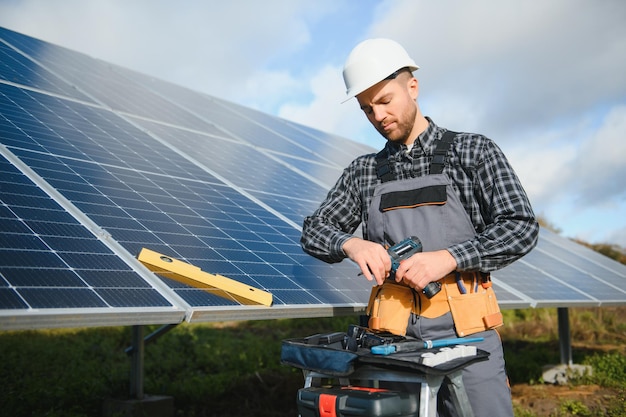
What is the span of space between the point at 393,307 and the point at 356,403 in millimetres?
797

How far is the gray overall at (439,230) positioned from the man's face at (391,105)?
0.23 m

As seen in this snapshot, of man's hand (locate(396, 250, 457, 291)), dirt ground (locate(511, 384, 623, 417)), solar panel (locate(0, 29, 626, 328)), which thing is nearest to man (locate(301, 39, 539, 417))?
man's hand (locate(396, 250, 457, 291))

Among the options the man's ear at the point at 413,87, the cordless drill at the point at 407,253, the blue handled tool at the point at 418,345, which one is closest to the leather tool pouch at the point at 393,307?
the cordless drill at the point at 407,253

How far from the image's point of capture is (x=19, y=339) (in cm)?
1113

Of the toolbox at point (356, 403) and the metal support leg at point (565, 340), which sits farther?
the metal support leg at point (565, 340)

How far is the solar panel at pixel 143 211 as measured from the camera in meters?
3.15

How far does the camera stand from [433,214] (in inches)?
120

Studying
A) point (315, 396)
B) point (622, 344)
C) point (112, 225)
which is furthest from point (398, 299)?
point (622, 344)

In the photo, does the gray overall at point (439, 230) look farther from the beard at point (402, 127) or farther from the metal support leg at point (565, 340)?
the metal support leg at point (565, 340)

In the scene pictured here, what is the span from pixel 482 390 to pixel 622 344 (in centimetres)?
1155

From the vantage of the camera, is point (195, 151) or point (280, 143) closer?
point (195, 151)

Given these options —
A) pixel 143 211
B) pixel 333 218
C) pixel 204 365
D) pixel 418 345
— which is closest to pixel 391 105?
pixel 333 218

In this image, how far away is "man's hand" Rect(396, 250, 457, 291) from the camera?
2.72 meters

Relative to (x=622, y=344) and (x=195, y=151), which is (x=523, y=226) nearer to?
(x=195, y=151)
